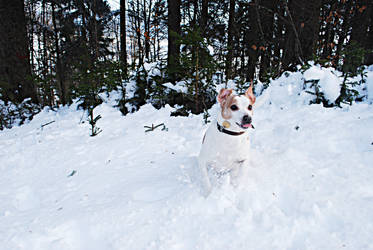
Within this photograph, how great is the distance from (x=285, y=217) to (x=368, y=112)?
2.60 metres

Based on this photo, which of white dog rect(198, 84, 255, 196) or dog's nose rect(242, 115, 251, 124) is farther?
white dog rect(198, 84, 255, 196)

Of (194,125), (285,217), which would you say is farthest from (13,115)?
(285,217)

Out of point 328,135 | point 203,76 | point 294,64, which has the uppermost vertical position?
point 294,64

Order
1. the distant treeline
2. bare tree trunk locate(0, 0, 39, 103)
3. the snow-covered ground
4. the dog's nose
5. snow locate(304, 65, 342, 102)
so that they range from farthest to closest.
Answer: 1. bare tree trunk locate(0, 0, 39, 103)
2. the distant treeline
3. snow locate(304, 65, 342, 102)
4. the dog's nose
5. the snow-covered ground

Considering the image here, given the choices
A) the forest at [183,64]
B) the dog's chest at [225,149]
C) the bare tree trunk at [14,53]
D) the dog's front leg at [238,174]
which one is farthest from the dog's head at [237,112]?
the bare tree trunk at [14,53]

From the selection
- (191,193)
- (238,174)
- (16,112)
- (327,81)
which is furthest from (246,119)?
(16,112)

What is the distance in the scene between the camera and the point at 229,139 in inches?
72.7

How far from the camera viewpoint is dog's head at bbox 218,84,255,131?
5.61ft

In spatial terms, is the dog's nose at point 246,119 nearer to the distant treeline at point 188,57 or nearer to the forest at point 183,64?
the forest at point 183,64

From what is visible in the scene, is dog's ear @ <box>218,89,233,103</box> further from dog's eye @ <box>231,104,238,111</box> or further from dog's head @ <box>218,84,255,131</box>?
dog's eye @ <box>231,104,238,111</box>

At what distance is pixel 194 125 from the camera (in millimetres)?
4012

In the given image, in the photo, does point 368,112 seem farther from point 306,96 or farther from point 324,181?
point 324,181

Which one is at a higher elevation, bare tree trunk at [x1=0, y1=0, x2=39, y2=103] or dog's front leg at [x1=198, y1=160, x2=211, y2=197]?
bare tree trunk at [x1=0, y1=0, x2=39, y2=103]

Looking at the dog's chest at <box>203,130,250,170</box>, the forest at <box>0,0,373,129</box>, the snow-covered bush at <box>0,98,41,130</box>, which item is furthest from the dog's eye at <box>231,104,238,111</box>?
the snow-covered bush at <box>0,98,41,130</box>
